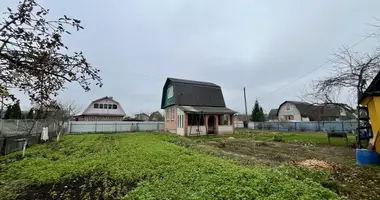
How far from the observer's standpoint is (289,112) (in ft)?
125

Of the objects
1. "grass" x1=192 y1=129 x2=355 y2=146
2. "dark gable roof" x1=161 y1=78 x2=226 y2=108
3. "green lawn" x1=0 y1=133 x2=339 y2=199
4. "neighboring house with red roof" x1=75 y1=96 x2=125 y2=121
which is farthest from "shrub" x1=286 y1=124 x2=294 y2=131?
"neighboring house with red roof" x1=75 y1=96 x2=125 y2=121

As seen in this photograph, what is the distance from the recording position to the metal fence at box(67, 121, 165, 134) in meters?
24.4

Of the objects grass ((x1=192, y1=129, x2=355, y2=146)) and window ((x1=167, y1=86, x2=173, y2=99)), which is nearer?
grass ((x1=192, y1=129, x2=355, y2=146))

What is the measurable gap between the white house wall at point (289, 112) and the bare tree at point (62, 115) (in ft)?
121

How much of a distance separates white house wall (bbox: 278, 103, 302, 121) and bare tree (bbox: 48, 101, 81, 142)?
36.8m

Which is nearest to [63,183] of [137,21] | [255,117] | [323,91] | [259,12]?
[137,21]

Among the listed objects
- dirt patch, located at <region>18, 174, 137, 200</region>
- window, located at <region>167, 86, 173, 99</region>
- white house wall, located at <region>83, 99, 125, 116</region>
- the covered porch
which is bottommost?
dirt patch, located at <region>18, 174, 137, 200</region>

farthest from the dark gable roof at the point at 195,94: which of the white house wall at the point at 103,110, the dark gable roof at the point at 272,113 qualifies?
the dark gable roof at the point at 272,113

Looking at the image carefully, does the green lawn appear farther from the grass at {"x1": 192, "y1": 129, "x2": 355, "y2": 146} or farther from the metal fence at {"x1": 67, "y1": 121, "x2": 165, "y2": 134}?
the metal fence at {"x1": 67, "y1": 121, "x2": 165, "y2": 134}

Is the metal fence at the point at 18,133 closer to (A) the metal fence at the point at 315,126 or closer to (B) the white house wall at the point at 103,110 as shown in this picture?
(B) the white house wall at the point at 103,110

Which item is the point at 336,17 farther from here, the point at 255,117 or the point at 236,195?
the point at 255,117

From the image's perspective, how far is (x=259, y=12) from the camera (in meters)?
10.7

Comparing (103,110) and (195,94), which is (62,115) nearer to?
(195,94)

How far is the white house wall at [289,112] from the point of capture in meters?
36.5
